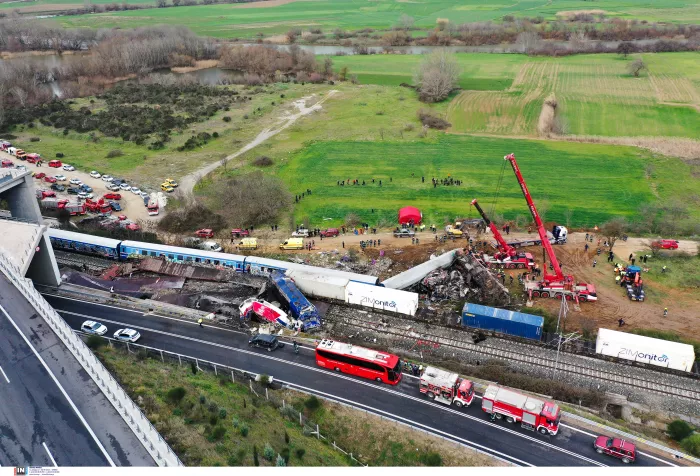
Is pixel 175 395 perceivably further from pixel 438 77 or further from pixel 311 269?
pixel 438 77

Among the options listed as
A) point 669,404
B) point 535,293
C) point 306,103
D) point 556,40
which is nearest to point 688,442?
point 669,404

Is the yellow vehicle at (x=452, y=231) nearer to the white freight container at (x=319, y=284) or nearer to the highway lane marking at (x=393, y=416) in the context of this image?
the white freight container at (x=319, y=284)

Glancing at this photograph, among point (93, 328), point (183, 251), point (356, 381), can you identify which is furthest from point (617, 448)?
point (183, 251)

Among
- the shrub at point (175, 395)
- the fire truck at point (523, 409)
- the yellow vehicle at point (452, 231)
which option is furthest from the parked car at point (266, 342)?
the yellow vehicle at point (452, 231)

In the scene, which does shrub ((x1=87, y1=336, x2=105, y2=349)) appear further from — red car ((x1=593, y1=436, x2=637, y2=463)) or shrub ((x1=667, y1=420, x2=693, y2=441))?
shrub ((x1=667, y1=420, x2=693, y2=441))

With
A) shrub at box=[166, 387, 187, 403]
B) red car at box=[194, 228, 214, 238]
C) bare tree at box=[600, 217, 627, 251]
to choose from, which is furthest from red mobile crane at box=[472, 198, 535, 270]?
shrub at box=[166, 387, 187, 403]
